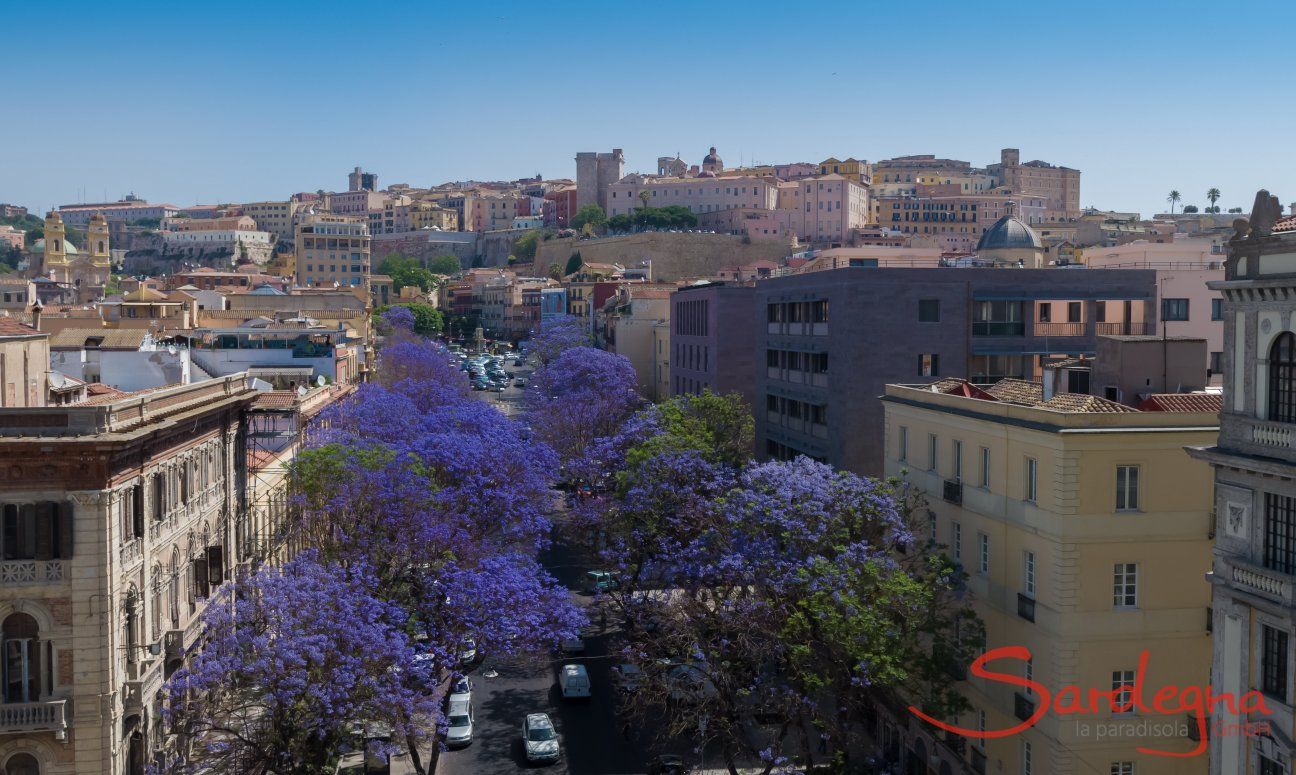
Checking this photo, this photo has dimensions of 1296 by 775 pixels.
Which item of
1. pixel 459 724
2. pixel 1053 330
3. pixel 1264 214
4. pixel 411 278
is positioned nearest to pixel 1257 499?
pixel 1264 214

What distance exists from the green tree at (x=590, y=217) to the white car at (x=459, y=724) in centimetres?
16387

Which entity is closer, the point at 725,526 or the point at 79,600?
the point at 79,600

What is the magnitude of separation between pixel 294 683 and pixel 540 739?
26.6 ft

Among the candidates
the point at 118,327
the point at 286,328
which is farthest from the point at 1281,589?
the point at 118,327

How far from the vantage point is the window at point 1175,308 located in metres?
44.1

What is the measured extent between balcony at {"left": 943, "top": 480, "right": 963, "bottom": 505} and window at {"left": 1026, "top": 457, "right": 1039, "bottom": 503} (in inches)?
115

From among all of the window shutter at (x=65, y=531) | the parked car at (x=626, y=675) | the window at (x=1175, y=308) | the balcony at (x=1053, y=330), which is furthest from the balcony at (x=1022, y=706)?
the window at (x=1175, y=308)

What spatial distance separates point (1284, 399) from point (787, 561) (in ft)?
35.0

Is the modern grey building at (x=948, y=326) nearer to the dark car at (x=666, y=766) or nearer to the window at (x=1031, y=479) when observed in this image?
the dark car at (x=666, y=766)

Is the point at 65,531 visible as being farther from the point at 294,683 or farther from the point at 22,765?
the point at 294,683

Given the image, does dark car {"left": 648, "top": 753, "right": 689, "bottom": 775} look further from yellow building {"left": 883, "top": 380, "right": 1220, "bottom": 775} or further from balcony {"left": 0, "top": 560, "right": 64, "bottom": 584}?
balcony {"left": 0, "top": 560, "right": 64, "bottom": 584}

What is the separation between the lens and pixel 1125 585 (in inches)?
904

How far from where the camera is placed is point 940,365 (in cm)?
3944

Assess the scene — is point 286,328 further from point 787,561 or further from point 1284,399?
point 1284,399
